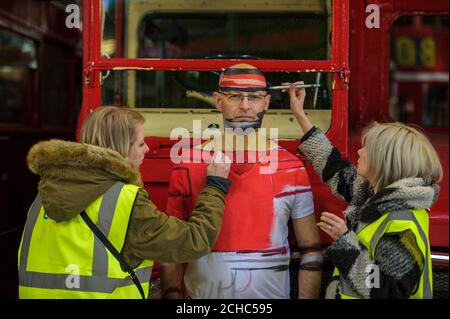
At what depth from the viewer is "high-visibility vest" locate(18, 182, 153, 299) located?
1697mm

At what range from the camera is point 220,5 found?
320 cm

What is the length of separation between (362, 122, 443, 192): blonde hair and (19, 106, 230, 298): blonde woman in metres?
0.52

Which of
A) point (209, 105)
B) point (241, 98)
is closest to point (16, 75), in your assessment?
point (209, 105)

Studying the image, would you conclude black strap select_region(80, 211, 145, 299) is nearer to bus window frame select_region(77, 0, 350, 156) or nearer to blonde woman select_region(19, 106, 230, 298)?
blonde woman select_region(19, 106, 230, 298)

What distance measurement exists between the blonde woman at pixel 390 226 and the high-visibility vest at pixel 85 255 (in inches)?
24.3

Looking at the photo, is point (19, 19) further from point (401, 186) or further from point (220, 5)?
point (401, 186)

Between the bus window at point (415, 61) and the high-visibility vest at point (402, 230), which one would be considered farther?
the bus window at point (415, 61)

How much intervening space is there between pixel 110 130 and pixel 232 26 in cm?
210

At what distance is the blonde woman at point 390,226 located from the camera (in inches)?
66.6

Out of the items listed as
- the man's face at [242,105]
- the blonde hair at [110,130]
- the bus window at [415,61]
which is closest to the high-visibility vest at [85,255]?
the blonde hair at [110,130]

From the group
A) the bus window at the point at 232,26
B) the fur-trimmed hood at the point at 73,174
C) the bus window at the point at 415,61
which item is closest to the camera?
the fur-trimmed hood at the point at 73,174

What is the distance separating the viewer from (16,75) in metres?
4.59

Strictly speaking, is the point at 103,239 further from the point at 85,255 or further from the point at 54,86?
the point at 54,86

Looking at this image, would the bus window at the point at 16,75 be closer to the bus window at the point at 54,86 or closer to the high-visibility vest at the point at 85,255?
the bus window at the point at 54,86
